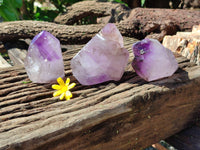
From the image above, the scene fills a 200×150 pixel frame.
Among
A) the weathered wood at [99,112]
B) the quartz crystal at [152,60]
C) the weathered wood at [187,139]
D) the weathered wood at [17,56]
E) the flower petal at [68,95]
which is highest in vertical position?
the quartz crystal at [152,60]

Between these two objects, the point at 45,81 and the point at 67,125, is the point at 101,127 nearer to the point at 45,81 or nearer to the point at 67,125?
the point at 67,125

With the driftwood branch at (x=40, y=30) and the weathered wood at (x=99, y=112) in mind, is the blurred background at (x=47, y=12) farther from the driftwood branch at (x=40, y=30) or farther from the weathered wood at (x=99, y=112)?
the weathered wood at (x=99, y=112)

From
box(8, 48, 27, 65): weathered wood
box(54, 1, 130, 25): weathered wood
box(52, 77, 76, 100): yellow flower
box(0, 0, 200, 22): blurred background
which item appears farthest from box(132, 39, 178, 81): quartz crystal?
box(0, 0, 200, 22): blurred background

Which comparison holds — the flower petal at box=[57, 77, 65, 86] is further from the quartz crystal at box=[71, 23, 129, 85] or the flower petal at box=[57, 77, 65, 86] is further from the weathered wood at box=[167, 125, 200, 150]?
the weathered wood at box=[167, 125, 200, 150]

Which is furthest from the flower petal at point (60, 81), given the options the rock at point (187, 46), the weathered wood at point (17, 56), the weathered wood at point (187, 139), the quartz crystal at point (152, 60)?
the rock at point (187, 46)

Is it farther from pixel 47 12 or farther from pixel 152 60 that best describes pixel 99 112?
pixel 47 12

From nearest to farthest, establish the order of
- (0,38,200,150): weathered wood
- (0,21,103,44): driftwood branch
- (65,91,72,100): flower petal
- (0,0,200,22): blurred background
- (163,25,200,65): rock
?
(0,38,200,150): weathered wood, (65,91,72,100): flower petal, (163,25,200,65): rock, (0,21,103,44): driftwood branch, (0,0,200,22): blurred background
